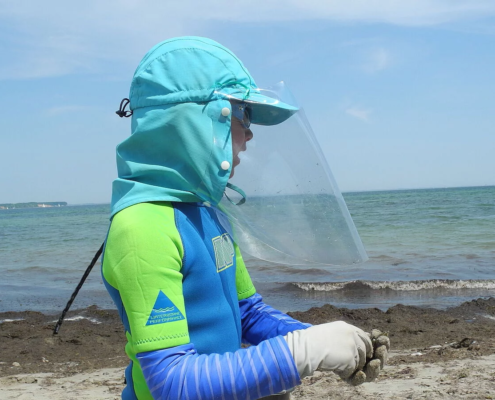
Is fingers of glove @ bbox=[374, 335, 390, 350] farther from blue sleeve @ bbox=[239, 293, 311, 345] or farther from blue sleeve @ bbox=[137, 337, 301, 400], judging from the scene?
blue sleeve @ bbox=[137, 337, 301, 400]

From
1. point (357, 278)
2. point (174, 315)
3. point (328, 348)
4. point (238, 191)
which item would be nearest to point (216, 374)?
point (174, 315)

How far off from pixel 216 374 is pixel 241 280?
55cm

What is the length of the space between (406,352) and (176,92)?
409 centimetres

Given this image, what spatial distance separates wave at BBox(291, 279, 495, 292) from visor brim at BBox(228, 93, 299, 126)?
7552 millimetres

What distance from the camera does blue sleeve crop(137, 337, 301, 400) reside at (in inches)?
44.9

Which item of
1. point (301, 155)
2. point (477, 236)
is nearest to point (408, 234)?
point (477, 236)

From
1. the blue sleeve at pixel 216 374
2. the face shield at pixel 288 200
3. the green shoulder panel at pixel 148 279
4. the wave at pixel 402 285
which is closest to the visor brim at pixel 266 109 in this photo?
the face shield at pixel 288 200

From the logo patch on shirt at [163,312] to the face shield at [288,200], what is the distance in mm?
470

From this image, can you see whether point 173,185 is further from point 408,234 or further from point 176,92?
point 408,234

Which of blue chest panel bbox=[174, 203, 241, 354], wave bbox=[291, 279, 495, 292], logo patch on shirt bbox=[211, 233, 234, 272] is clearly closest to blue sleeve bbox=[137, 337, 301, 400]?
blue chest panel bbox=[174, 203, 241, 354]

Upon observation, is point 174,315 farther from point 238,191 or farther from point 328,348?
point 238,191

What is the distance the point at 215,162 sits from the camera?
1355 millimetres

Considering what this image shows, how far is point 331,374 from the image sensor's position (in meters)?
3.99

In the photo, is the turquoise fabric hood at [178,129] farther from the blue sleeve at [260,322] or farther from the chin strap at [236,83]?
the blue sleeve at [260,322]
